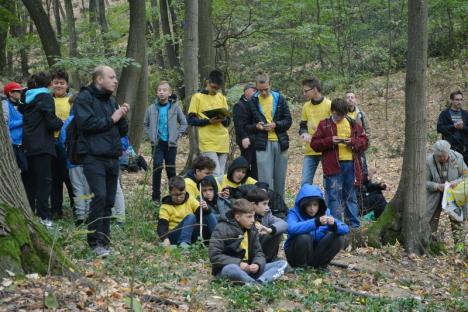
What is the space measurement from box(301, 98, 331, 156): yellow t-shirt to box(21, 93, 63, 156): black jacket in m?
3.90

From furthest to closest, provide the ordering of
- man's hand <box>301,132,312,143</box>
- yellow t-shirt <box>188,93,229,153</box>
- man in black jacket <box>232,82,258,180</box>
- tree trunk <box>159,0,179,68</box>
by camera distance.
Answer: tree trunk <box>159,0,179,68</box> → yellow t-shirt <box>188,93,229,153</box> → man in black jacket <box>232,82,258,180</box> → man's hand <box>301,132,312,143</box>

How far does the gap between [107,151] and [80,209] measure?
2.28m

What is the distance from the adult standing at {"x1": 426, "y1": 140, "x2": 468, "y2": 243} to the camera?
986cm

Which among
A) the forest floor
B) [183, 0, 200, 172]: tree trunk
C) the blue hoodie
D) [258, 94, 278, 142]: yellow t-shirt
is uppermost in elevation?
[183, 0, 200, 172]: tree trunk

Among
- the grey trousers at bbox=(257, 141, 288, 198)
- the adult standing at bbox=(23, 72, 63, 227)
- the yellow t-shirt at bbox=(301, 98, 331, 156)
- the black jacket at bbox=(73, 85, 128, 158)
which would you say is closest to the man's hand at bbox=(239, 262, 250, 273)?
the black jacket at bbox=(73, 85, 128, 158)

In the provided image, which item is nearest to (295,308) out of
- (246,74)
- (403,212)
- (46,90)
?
(403,212)

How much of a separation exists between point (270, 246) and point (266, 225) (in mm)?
419

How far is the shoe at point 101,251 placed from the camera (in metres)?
7.17

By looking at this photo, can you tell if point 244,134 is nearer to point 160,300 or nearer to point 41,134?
point 41,134

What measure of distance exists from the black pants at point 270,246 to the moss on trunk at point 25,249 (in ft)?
9.22

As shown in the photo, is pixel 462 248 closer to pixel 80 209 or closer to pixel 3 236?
pixel 80 209

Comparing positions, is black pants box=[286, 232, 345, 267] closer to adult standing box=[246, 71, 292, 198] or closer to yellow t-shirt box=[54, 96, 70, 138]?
adult standing box=[246, 71, 292, 198]

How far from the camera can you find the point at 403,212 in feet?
31.0

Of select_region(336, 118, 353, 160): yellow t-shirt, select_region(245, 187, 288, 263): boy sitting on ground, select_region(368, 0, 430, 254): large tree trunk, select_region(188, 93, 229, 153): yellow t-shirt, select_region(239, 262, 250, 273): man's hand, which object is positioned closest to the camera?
select_region(239, 262, 250, 273): man's hand
